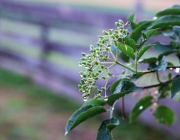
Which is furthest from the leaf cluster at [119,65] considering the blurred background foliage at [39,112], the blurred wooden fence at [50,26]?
the blurred wooden fence at [50,26]

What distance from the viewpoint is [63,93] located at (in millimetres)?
4078

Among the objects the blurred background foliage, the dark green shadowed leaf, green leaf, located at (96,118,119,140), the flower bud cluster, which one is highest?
the blurred background foliage

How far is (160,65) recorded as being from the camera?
542 mm

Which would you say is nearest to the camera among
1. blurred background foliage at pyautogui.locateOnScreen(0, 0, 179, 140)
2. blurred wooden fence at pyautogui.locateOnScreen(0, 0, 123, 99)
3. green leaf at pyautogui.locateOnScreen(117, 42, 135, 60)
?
green leaf at pyautogui.locateOnScreen(117, 42, 135, 60)

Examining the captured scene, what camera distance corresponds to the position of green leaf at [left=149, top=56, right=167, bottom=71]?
527mm

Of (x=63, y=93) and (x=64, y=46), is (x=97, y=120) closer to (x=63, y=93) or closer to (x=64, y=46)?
(x=63, y=93)

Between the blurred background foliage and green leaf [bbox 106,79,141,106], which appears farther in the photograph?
the blurred background foliage

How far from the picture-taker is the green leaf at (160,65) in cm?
53

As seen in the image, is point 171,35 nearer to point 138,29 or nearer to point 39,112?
point 138,29

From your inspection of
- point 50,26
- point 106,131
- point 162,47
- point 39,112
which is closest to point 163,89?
point 162,47

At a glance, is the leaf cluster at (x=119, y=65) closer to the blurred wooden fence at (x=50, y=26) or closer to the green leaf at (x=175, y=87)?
the green leaf at (x=175, y=87)

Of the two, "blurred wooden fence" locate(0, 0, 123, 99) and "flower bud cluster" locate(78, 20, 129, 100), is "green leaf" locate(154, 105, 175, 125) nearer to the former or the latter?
"flower bud cluster" locate(78, 20, 129, 100)

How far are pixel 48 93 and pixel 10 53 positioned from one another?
116cm

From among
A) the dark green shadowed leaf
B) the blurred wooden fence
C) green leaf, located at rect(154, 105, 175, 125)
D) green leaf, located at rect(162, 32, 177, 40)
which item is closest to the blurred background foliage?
the blurred wooden fence
